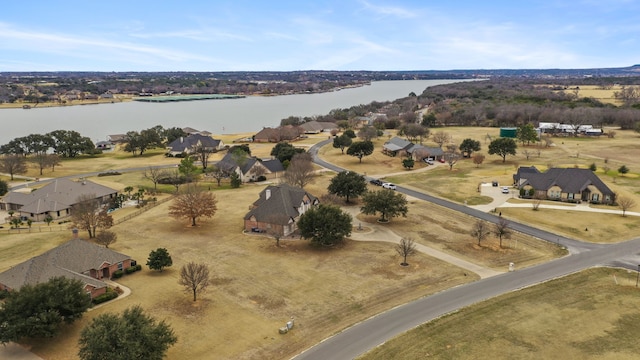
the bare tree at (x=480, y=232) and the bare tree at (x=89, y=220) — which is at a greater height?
the bare tree at (x=89, y=220)

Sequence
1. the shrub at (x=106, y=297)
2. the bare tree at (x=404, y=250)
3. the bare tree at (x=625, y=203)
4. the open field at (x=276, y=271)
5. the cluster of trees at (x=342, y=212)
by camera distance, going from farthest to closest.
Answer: the bare tree at (x=625, y=203)
the cluster of trees at (x=342, y=212)
the bare tree at (x=404, y=250)
the shrub at (x=106, y=297)
the open field at (x=276, y=271)

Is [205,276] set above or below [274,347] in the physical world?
above

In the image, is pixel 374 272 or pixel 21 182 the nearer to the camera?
pixel 374 272

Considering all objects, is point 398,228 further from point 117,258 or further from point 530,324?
point 117,258

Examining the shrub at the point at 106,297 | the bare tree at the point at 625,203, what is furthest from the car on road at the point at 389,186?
the shrub at the point at 106,297

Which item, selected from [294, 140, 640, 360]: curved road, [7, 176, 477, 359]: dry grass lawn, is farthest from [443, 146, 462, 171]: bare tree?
[7, 176, 477, 359]: dry grass lawn

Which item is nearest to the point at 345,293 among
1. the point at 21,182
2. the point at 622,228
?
the point at 622,228

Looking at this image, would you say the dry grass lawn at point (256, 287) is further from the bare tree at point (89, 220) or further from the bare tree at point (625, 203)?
the bare tree at point (625, 203)

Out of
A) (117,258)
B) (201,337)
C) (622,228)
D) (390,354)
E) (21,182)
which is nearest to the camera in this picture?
(390,354)
